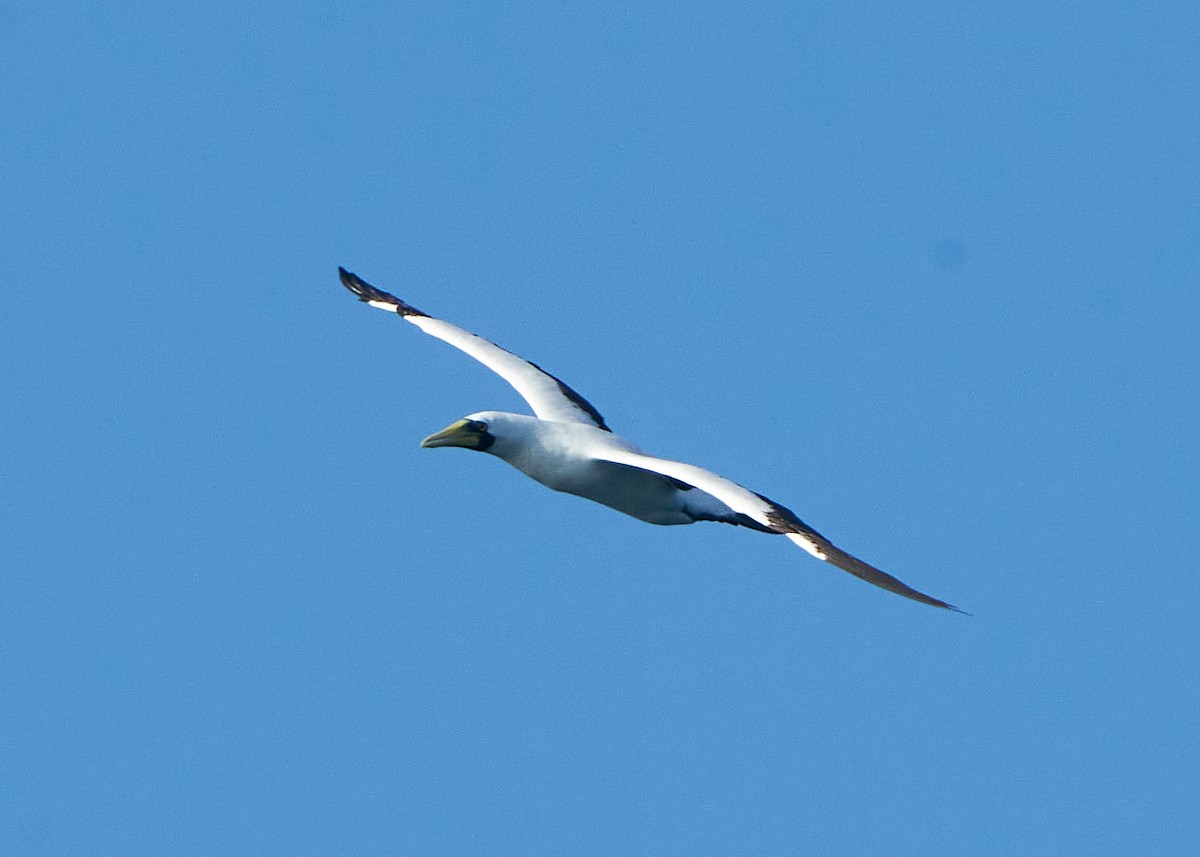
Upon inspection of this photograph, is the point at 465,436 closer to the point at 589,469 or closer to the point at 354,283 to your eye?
the point at 589,469

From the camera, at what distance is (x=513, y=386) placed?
27.6m

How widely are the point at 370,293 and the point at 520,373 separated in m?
4.13

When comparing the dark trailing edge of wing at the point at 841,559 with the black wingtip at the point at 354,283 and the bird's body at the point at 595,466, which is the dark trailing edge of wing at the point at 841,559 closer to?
the bird's body at the point at 595,466

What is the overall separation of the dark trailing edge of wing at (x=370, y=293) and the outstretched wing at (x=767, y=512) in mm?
7089

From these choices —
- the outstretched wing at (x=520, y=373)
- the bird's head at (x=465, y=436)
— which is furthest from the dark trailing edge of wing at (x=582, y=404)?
the bird's head at (x=465, y=436)

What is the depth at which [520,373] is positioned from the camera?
91.3ft

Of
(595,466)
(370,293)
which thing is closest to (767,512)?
(595,466)

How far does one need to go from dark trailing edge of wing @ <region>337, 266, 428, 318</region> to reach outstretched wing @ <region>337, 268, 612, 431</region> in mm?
16

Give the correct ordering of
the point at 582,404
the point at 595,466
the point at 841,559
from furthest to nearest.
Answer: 1. the point at 582,404
2. the point at 595,466
3. the point at 841,559

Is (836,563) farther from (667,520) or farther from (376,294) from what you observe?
(376,294)

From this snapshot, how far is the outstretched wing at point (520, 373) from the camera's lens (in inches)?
1059

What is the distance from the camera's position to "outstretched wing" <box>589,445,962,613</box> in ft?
65.8

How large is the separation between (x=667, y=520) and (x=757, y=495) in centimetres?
267

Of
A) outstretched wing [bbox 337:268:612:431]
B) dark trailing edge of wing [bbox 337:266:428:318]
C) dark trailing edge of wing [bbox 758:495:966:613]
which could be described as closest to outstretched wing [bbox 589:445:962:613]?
dark trailing edge of wing [bbox 758:495:966:613]
